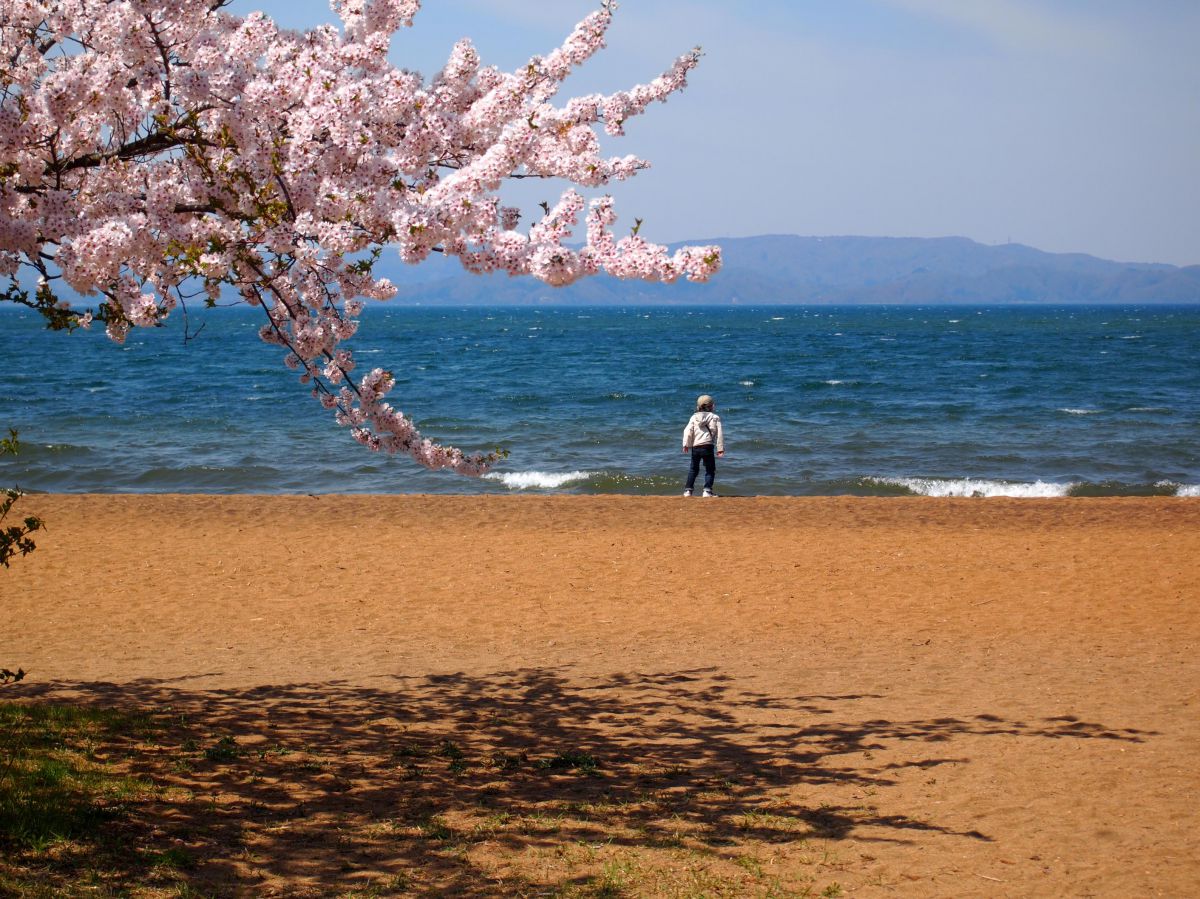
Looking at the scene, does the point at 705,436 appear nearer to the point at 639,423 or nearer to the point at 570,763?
the point at 570,763

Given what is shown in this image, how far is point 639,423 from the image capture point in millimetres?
36875

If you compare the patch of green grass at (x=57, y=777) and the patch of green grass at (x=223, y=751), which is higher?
the patch of green grass at (x=57, y=777)

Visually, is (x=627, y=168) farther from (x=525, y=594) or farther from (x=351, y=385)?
(x=525, y=594)

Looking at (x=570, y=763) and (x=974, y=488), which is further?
(x=974, y=488)

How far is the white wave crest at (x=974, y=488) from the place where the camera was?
23.7 m

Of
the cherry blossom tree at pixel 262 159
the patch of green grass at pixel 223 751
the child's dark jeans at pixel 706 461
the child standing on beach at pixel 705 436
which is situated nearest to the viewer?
the cherry blossom tree at pixel 262 159

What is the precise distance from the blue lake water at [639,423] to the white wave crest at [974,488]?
7 cm

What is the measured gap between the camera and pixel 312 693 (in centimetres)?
980

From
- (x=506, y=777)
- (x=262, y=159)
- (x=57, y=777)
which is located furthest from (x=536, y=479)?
(x=262, y=159)

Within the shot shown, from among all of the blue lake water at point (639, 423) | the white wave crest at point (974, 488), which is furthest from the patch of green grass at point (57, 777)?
the white wave crest at point (974, 488)

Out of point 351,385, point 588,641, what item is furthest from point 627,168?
point 588,641

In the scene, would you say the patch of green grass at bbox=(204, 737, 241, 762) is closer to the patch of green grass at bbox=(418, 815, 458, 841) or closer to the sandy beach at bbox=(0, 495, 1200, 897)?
the sandy beach at bbox=(0, 495, 1200, 897)

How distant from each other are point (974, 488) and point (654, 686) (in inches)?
623

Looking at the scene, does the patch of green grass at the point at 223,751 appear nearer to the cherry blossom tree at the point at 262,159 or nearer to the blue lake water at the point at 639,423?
the cherry blossom tree at the point at 262,159
